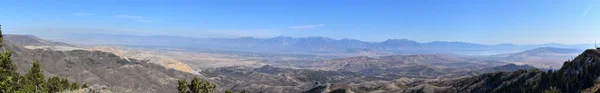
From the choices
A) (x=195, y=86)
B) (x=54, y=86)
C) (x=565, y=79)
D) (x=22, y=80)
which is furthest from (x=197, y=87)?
(x=565, y=79)

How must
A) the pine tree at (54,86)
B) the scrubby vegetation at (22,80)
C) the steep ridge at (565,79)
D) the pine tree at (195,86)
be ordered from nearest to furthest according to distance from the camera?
the scrubby vegetation at (22,80), the pine tree at (195,86), the pine tree at (54,86), the steep ridge at (565,79)

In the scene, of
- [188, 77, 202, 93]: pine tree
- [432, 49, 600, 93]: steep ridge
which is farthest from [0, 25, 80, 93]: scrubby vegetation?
[432, 49, 600, 93]: steep ridge

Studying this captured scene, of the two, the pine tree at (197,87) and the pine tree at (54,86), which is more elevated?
the pine tree at (197,87)

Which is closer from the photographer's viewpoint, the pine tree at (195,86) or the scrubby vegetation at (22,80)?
the scrubby vegetation at (22,80)

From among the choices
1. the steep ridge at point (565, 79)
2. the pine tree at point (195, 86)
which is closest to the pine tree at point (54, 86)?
the pine tree at point (195, 86)

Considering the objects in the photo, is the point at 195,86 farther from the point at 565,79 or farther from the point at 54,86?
the point at 565,79

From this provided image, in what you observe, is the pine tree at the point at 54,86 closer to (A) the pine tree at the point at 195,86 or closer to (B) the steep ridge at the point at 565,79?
(A) the pine tree at the point at 195,86

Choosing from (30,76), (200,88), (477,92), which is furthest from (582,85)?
(30,76)

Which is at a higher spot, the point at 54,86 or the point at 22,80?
the point at 22,80

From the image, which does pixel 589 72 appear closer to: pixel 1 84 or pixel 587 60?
pixel 587 60

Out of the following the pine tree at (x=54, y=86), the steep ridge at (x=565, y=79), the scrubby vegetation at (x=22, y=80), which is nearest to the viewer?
the scrubby vegetation at (x=22, y=80)

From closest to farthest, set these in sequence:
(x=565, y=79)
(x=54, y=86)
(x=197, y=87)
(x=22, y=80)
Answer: (x=197, y=87) < (x=22, y=80) < (x=54, y=86) < (x=565, y=79)
